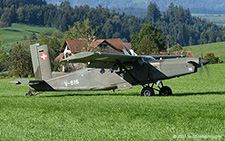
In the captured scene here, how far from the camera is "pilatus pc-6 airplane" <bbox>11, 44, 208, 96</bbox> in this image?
56.2 feet

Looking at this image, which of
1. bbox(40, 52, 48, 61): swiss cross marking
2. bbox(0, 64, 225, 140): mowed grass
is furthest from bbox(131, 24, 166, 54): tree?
bbox(0, 64, 225, 140): mowed grass

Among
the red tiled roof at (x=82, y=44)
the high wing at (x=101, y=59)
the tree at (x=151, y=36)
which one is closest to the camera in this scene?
the high wing at (x=101, y=59)

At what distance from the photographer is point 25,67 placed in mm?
70125

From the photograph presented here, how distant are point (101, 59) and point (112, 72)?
1.77 metres

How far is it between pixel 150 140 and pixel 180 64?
9.56 meters

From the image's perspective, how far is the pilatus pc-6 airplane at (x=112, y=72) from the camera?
56.2 feet

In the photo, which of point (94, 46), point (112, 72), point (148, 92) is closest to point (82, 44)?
point (94, 46)

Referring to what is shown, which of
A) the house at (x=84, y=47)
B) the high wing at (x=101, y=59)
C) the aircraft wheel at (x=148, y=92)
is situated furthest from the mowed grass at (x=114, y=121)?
the house at (x=84, y=47)

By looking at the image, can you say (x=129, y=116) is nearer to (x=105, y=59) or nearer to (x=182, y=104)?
(x=182, y=104)

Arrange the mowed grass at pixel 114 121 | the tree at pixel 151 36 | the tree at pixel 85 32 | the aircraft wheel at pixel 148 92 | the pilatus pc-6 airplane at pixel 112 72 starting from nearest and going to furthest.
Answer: the mowed grass at pixel 114 121
the pilatus pc-6 airplane at pixel 112 72
the aircraft wheel at pixel 148 92
the tree at pixel 85 32
the tree at pixel 151 36

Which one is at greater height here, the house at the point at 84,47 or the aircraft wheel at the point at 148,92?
the house at the point at 84,47

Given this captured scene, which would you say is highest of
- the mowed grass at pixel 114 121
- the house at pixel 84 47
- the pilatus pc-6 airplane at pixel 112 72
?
the house at pixel 84 47

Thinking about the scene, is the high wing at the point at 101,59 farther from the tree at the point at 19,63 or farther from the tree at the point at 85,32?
the tree at the point at 19,63

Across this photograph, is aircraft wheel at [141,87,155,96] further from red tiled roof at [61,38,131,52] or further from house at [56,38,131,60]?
house at [56,38,131,60]
